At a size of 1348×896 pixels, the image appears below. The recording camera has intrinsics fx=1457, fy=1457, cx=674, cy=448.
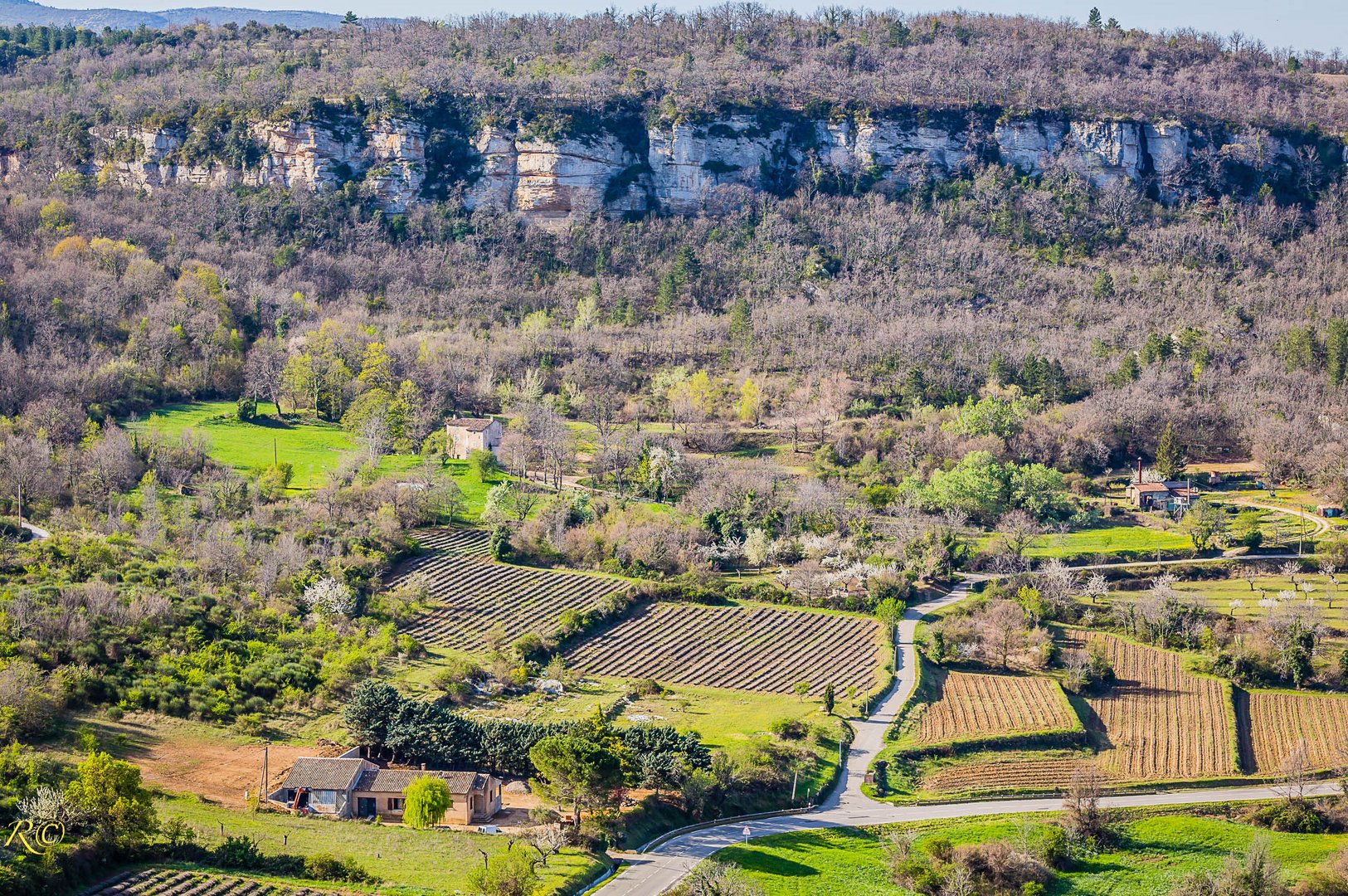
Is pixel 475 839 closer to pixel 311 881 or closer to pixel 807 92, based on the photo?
pixel 311 881

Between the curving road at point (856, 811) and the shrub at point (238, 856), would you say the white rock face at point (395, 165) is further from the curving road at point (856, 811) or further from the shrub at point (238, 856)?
the shrub at point (238, 856)

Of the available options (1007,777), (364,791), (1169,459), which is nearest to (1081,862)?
(1007,777)

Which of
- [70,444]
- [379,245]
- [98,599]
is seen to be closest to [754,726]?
[98,599]

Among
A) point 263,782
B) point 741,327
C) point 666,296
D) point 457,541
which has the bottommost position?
point 263,782

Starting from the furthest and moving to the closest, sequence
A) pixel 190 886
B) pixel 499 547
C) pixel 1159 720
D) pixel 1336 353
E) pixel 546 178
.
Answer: pixel 546 178
pixel 1336 353
pixel 499 547
pixel 1159 720
pixel 190 886

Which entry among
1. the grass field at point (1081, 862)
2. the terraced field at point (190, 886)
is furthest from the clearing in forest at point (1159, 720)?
the terraced field at point (190, 886)

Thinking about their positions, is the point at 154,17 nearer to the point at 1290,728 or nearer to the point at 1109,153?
the point at 1109,153
